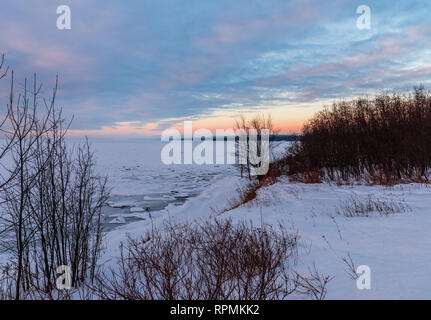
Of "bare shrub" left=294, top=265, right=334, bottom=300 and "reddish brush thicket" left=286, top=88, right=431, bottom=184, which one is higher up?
"reddish brush thicket" left=286, top=88, right=431, bottom=184

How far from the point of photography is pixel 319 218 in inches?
298

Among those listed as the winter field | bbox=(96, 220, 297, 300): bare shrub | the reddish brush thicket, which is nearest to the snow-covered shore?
the winter field

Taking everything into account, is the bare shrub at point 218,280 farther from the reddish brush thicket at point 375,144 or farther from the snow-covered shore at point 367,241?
the reddish brush thicket at point 375,144

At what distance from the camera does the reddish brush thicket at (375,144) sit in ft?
49.8

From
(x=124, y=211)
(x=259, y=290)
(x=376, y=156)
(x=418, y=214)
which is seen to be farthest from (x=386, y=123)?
(x=259, y=290)

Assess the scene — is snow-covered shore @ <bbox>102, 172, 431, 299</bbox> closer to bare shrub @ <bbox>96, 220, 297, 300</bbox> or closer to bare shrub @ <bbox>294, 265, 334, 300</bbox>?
bare shrub @ <bbox>294, 265, 334, 300</bbox>

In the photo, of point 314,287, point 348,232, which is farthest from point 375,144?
point 314,287

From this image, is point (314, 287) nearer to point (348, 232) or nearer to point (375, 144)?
Answer: point (348, 232)

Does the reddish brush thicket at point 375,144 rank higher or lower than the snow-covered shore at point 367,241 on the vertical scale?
higher

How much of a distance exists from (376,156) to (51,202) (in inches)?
721

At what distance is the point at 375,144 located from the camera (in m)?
17.3

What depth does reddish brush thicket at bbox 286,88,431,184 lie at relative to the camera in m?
15.2

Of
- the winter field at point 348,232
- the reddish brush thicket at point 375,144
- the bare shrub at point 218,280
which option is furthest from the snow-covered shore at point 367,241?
the reddish brush thicket at point 375,144

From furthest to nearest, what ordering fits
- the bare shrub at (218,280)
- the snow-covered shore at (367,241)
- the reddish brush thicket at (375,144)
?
the reddish brush thicket at (375,144) → the snow-covered shore at (367,241) → the bare shrub at (218,280)
